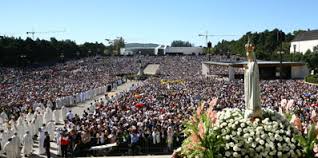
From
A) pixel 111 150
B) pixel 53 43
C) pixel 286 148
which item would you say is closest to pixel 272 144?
pixel 286 148

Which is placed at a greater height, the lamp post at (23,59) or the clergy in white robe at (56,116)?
the lamp post at (23,59)

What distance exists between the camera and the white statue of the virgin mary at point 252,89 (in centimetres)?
1082

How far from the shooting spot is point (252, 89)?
11.0 meters

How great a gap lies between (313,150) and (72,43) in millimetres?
167923

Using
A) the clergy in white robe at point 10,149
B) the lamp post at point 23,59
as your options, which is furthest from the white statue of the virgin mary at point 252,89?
the lamp post at point 23,59

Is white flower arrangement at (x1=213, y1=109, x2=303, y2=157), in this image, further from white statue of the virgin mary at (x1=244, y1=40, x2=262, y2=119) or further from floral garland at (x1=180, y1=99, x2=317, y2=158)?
white statue of the virgin mary at (x1=244, y1=40, x2=262, y2=119)

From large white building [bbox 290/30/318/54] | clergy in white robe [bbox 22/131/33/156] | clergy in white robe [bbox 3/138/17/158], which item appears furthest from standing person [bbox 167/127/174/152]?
large white building [bbox 290/30/318/54]

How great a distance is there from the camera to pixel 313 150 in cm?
1012

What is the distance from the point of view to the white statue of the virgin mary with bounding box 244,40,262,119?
10.8m

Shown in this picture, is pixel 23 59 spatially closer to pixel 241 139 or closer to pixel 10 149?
pixel 10 149

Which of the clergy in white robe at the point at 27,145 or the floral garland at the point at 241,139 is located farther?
the clergy in white robe at the point at 27,145

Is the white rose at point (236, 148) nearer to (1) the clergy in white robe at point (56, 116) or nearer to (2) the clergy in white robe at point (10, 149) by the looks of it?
(2) the clergy in white robe at point (10, 149)

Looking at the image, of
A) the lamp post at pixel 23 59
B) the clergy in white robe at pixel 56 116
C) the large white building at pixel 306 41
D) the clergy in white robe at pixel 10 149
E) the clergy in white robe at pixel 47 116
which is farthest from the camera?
the large white building at pixel 306 41

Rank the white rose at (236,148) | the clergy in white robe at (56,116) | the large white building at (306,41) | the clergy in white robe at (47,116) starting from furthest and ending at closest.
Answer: the large white building at (306,41)
the clergy in white robe at (56,116)
the clergy in white robe at (47,116)
the white rose at (236,148)
